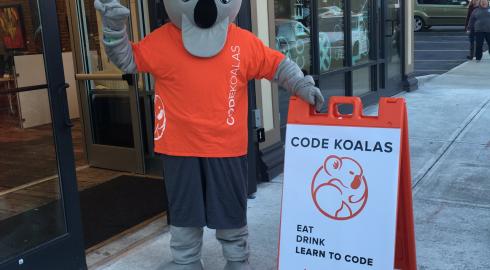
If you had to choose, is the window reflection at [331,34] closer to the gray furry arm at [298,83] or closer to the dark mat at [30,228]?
the gray furry arm at [298,83]

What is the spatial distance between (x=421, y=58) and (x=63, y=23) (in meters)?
9.63

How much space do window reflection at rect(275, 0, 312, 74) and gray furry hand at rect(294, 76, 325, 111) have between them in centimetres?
282

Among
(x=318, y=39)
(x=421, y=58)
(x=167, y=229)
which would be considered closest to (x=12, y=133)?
(x=167, y=229)

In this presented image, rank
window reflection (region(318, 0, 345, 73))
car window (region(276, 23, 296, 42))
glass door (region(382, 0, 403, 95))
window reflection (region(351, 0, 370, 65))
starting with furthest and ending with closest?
glass door (region(382, 0, 403, 95))
window reflection (region(351, 0, 370, 65))
window reflection (region(318, 0, 345, 73))
car window (region(276, 23, 296, 42))

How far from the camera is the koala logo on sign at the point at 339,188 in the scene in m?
2.79

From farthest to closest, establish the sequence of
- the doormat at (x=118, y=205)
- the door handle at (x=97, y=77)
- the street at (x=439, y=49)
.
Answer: the street at (x=439, y=49) < the door handle at (x=97, y=77) < the doormat at (x=118, y=205)

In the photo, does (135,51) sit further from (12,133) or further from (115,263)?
(115,263)

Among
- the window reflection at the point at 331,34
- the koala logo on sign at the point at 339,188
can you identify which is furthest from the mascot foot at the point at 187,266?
the window reflection at the point at 331,34

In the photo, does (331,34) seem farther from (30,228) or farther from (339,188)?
(30,228)

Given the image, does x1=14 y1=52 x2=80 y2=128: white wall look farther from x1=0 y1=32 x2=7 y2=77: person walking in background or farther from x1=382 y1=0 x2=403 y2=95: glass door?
x1=382 y1=0 x2=403 y2=95: glass door

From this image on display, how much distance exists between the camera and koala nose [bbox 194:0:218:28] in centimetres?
291

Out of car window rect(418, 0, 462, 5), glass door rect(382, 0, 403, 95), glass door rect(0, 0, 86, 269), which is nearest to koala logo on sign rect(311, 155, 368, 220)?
glass door rect(0, 0, 86, 269)

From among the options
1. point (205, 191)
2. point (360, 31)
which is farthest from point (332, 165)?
point (360, 31)

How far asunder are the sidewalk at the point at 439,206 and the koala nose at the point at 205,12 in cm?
149
